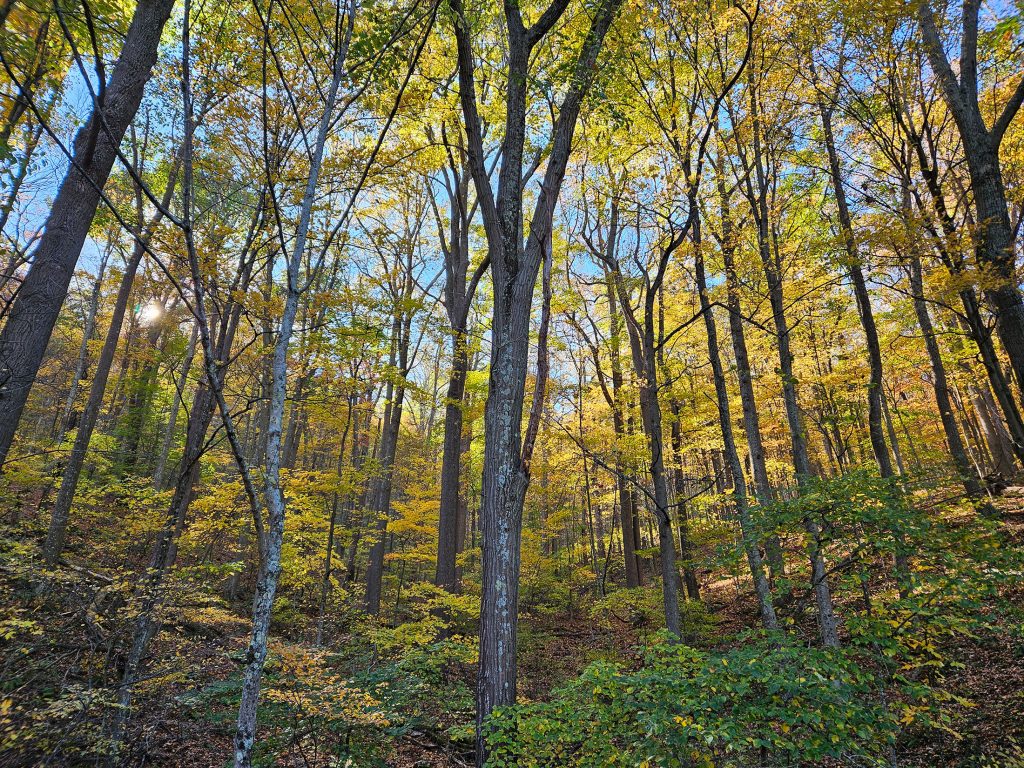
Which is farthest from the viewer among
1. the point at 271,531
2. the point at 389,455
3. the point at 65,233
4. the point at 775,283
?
the point at 389,455

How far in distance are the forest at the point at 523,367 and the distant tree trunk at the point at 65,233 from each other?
0.03 metres

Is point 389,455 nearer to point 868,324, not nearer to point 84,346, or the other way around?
point 84,346

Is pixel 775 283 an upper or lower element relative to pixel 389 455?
upper

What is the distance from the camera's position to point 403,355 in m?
12.5

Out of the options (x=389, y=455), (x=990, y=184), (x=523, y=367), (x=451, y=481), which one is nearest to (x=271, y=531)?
(x=523, y=367)

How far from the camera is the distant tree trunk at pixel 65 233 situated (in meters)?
4.02

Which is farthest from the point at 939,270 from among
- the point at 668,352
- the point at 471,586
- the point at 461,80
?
the point at 471,586

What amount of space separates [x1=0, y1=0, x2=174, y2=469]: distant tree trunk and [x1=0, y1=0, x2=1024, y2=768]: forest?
3cm

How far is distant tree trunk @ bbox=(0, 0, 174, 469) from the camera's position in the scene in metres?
4.02

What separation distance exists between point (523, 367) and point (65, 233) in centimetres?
463

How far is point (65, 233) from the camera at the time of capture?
426cm

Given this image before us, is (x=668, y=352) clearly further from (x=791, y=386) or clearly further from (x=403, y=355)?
(x=403, y=355)

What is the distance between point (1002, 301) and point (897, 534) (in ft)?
13.2

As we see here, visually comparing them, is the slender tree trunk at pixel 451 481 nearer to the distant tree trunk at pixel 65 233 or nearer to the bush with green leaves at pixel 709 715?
the distant tree trunk at pixel 65 233
